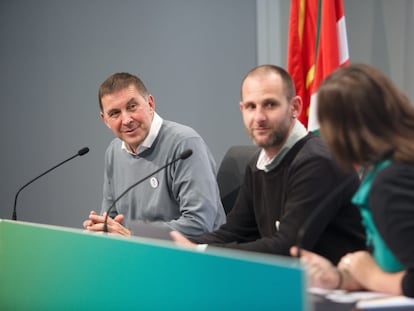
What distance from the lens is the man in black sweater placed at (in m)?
2.18

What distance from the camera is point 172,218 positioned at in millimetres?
3025

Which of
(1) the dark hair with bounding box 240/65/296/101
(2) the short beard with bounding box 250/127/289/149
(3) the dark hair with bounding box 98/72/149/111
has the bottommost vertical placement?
(2) the short beard with bounding box 250/127/289/149

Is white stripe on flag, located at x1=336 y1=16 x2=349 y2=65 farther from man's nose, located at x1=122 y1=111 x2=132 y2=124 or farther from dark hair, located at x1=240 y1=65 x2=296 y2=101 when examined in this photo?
man's nose, located at x1=122 y1=111 x2=132 y2=124

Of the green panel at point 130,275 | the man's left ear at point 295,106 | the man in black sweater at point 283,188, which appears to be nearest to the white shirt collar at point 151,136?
the man in black sweater at point 283,188

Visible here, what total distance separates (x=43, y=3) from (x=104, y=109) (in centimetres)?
158

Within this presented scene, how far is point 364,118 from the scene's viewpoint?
63.9 inches

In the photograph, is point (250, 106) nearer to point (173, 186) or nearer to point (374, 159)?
point (173, 186)

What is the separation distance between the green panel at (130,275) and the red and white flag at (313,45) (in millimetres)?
1680

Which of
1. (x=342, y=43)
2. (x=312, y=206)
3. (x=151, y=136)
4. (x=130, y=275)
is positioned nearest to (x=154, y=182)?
(x=151, y=136)

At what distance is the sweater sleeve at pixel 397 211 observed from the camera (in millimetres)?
1526

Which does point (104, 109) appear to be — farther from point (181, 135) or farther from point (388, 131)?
point (388, 131)

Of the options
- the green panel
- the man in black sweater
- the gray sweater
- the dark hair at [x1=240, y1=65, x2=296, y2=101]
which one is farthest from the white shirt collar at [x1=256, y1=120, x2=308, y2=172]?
the green panel

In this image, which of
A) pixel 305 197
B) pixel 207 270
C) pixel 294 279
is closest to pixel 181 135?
pixel 305 197

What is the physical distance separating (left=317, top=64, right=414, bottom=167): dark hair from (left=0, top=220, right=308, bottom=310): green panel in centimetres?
43
